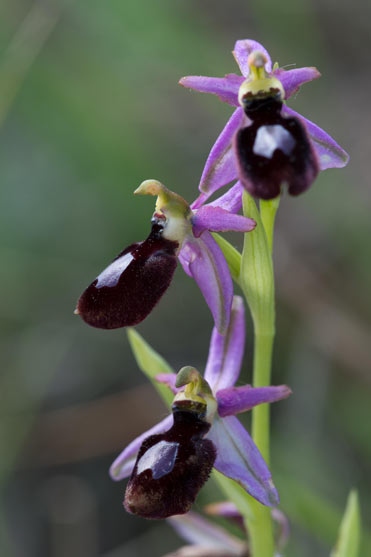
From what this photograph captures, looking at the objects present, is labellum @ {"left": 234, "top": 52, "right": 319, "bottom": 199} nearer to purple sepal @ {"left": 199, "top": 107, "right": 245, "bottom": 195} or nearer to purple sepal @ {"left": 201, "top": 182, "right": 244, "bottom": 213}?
purple sepal @ {"left": 199, "top": 107, "right": 245, "bottom": 195}

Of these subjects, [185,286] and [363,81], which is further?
[363,81]

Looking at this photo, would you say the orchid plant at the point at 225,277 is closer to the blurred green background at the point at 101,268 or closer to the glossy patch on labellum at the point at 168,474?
the glossy patch on labellum at the point at 168,474

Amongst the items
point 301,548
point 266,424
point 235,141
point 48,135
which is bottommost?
point 301,548

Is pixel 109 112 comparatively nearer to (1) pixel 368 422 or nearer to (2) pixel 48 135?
(2) pixel 48 135

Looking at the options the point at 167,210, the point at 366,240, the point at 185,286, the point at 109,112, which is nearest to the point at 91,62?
the point at 109,112

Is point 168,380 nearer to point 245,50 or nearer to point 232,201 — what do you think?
point 232,201

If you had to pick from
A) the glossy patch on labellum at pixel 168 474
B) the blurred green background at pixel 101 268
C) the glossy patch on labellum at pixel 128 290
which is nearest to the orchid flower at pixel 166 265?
the glossy patch on labellum at pixel 128 290

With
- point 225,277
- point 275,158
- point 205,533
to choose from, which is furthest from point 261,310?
point 205,533
